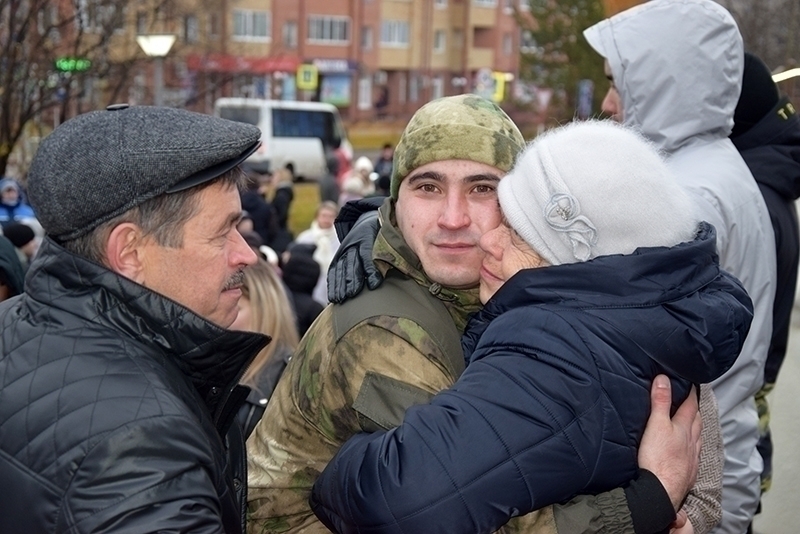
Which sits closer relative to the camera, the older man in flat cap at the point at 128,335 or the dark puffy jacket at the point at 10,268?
the older man in flat cap at the point at 128,335

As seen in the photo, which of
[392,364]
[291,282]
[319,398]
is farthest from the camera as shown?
[291,282]

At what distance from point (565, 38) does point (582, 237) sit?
28.4 metres

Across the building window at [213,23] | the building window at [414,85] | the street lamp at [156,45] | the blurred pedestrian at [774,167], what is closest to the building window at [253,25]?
the building window at [414,85]

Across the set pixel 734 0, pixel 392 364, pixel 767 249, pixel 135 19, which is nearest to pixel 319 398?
pixel 392 364

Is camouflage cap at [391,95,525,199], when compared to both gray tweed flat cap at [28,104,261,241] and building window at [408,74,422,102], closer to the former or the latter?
gray tweed flat cap at [28,104,261,241]

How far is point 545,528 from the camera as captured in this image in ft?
6.41

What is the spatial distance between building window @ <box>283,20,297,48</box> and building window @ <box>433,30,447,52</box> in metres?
10.2

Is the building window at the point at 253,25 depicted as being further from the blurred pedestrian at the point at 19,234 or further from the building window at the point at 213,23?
the blurred pedestrian at the point at 19,234

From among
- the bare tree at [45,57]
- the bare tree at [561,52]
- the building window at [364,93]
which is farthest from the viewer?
the building window at [364,93]

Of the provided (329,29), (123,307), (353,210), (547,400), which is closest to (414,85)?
(329,29)

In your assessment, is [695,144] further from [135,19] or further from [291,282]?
[135,19]

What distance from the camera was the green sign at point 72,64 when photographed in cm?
1011

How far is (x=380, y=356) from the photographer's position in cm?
221

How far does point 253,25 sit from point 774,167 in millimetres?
47002
